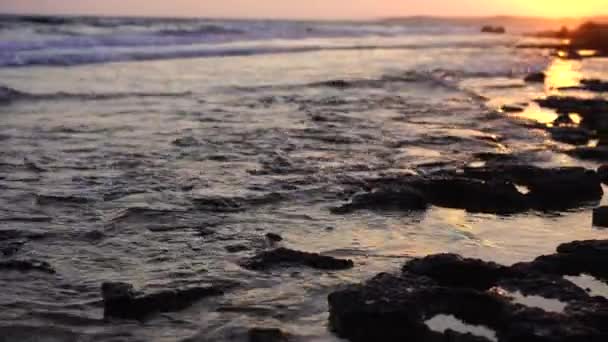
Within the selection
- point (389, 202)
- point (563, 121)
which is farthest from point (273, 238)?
point (563, 121)

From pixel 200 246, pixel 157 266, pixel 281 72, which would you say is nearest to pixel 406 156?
pixel 200 246

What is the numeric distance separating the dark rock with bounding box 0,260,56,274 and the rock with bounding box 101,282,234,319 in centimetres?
86

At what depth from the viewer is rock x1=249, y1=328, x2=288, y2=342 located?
4.43 metres

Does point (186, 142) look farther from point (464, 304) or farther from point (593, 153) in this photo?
point (464, 304)

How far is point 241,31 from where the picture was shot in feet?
174

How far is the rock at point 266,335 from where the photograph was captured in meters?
4.43

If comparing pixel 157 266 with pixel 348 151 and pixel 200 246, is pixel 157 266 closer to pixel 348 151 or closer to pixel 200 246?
pixel 200 246

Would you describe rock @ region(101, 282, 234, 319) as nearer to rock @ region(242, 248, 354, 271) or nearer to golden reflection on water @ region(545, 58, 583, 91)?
rock @ region(242, 248, 354, 271)

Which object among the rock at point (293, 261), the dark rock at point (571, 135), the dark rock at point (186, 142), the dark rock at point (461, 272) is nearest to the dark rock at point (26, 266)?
the rock at point (293, 261)

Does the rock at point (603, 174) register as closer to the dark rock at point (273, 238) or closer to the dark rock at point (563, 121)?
the dark rock at point (273, 238)

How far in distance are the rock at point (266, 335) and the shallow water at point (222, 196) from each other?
6.1 inches

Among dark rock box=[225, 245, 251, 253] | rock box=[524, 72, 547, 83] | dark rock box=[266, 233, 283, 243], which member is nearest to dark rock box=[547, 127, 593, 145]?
dark rock box=[266, 233, 283, 243]

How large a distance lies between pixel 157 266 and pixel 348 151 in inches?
215

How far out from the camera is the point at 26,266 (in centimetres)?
565
